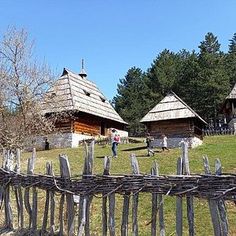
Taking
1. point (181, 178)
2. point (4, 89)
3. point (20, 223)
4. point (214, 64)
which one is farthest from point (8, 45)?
point (214, 64)

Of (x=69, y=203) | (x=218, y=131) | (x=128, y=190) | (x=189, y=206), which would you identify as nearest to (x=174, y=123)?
(x=218, y=131)

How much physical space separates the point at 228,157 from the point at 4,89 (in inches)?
435

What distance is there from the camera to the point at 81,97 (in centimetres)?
3347

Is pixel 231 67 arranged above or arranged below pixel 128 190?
above

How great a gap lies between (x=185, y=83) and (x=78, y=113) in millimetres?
25742

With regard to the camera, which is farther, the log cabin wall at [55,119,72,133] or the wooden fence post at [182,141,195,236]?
the log cabin wall at [55,119,72,133]

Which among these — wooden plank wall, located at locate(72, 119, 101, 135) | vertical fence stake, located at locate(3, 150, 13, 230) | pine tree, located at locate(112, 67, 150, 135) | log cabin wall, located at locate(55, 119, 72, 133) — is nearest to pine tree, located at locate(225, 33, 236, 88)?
pine tree, located at locate(112, 67, 150, 135)

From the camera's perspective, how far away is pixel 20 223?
812 centimetres

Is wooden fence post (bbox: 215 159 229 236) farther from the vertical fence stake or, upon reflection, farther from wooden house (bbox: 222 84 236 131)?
wooden house (bbox: 222 84 236 131)

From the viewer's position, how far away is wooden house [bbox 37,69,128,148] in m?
30.3

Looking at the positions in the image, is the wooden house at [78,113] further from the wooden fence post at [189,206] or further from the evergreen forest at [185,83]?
the wooden fence post at [189,206]

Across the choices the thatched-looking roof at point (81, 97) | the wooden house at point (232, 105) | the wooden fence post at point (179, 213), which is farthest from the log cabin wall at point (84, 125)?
the wooden fence post at point (179, 213)

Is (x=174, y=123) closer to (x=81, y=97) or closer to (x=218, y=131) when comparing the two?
(x=81, y=97)

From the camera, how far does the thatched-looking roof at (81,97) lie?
31.1 metres
